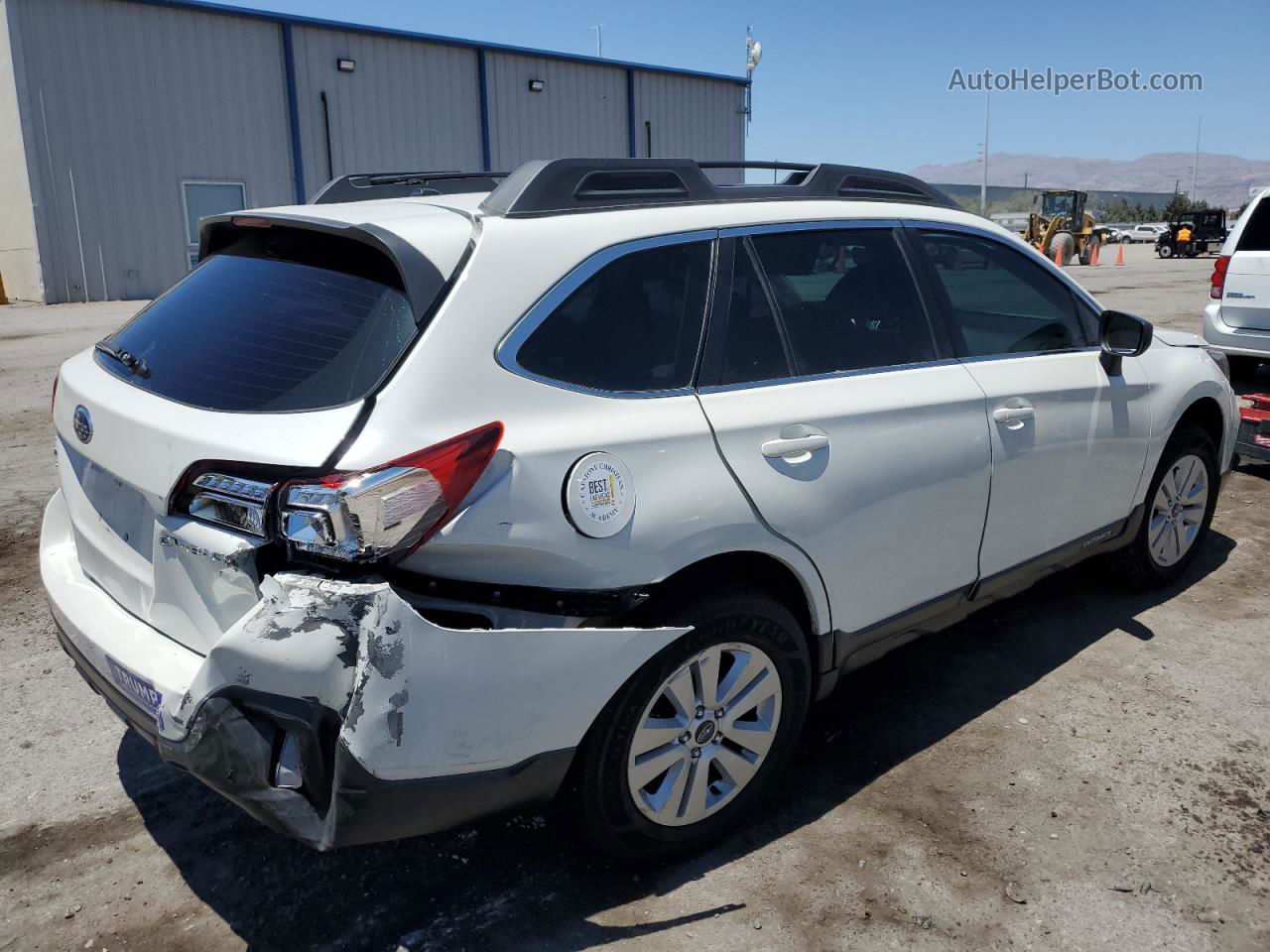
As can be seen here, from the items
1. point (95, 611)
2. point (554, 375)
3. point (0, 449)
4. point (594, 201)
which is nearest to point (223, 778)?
point (95, 611)

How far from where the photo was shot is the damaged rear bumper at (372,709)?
2090 millimetres

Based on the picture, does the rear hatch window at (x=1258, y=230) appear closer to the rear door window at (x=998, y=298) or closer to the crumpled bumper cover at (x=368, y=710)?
the rear door window at (x=998, y=298)

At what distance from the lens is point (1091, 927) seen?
256cm

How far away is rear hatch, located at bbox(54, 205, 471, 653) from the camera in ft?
7.37

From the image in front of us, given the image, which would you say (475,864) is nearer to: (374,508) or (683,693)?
(683,693)

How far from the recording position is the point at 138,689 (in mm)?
2432

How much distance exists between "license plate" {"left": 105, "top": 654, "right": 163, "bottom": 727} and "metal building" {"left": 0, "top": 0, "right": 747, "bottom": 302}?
17.8 metres

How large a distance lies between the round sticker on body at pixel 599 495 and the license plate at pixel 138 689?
1060mm

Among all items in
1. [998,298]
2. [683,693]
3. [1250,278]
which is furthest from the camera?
[1250,278]

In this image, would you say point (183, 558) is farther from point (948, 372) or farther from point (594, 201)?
point (948, 372)

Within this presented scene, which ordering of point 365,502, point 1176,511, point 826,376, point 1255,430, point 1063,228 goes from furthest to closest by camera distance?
1. point 1063,228
2. point 1255,430
3. point 1176,511
4. point 826,376
5. point 365,502

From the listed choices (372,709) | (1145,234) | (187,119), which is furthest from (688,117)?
(1145,234)

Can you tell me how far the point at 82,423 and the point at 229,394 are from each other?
1.98 ft

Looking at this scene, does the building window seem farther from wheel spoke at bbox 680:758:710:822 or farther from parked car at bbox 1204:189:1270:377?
wheel spoke at bbox 680:758:710:822
